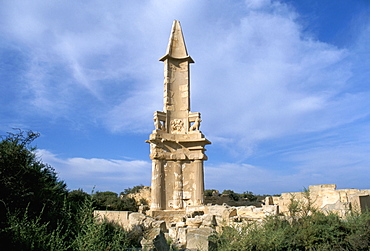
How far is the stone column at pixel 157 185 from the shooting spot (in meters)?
11.6

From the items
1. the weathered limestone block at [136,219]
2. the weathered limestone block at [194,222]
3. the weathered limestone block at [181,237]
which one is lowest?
the weathered limestone block at [181,237]

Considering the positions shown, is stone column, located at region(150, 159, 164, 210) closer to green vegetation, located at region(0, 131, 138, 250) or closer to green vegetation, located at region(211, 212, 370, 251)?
green vegetation, located at region(0, 131, 138, 250)

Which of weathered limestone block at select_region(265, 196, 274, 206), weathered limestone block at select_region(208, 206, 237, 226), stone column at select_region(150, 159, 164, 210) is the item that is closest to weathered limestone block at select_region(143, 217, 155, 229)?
weathered limestone block at select_region(208, 206, 237, 226)

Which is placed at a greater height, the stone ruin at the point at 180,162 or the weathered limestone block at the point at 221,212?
the stone ruin at the point at 180,162

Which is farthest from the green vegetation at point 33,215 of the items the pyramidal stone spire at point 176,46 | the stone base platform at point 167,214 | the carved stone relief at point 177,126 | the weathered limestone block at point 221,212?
the pyramidal stone spire at point 176,46

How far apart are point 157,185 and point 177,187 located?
84cm

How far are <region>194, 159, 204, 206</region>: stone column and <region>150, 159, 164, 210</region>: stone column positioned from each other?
1.33 metres

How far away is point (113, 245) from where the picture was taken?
4.55 meters

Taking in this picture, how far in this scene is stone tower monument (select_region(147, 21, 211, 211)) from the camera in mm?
11891

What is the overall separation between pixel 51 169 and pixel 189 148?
5.39 m

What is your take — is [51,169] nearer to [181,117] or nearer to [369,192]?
[181,117]

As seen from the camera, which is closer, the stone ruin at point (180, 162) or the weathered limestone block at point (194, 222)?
the weathered limestone block at point (194, 222)

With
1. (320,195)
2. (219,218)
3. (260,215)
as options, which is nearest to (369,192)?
(320,195)

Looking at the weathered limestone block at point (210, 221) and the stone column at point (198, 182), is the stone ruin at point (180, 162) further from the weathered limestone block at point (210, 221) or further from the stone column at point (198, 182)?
the weathered limestone block at point (210, 221)
